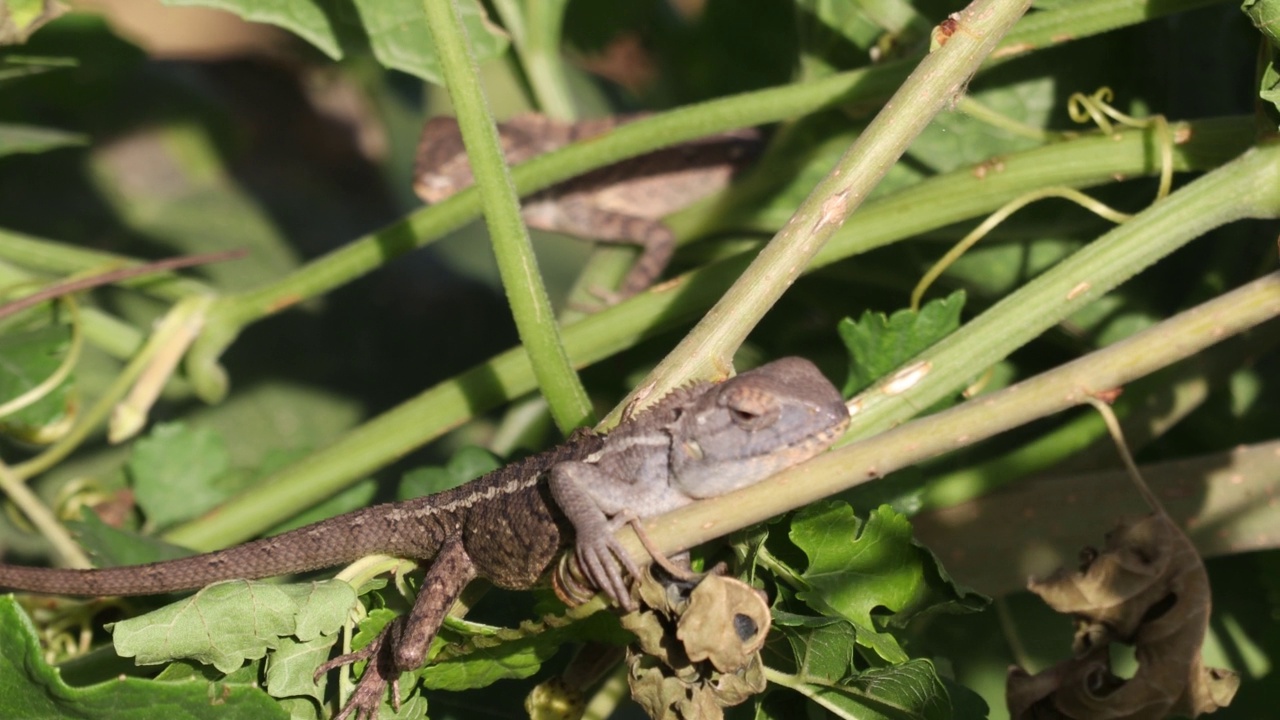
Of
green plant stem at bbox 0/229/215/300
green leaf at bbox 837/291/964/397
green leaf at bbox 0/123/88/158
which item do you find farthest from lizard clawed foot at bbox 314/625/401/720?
green leaf at bbox 0/123/88/158

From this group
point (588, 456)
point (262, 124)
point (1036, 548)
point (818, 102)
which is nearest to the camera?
point (588, 456)

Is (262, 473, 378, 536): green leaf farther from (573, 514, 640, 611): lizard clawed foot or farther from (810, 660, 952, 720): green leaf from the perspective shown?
(810, 660, 952, 720): green leaf

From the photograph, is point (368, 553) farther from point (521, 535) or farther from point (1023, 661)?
point (1023, 661)

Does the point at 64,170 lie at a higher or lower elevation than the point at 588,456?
lower

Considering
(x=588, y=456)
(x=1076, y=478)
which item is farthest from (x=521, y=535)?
(x=1076, y=478)

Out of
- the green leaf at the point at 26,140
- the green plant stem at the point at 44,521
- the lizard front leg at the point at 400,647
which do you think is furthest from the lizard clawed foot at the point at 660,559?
the green leaf at the point at 26,140
